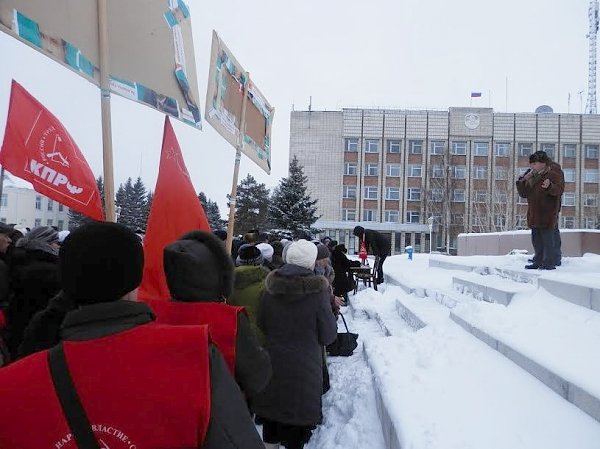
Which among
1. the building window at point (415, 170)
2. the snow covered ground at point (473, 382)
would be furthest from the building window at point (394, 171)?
the snow covered ground at point (473, 382)

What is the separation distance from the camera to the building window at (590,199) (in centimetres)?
4864

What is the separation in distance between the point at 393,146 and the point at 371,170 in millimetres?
3537

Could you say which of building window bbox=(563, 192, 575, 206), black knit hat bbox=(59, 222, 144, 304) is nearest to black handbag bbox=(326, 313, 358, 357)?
black knit hat bbox=(59, 222, 144, 304)

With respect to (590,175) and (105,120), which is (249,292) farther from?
(590,175)

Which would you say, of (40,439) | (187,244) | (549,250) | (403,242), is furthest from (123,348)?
(403,242)

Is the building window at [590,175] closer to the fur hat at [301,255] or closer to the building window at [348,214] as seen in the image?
the building window at [348,214]

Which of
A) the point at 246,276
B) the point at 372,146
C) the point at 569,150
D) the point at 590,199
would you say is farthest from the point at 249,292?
the point at 569,150

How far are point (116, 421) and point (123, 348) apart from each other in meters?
0.17

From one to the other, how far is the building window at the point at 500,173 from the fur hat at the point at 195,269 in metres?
Result: 52.5

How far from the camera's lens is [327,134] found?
1966 inches

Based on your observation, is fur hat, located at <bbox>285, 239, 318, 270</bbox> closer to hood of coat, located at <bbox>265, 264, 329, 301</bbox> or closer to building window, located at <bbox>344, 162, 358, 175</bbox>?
hood of coat, located at <bbox>265, 264, 329, 301</bbox>

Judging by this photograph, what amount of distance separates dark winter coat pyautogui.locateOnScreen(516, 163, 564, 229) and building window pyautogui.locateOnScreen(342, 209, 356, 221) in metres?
43.3

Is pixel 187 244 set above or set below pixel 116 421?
above

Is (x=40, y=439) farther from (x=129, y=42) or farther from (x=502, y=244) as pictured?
(x=502, y=244)
